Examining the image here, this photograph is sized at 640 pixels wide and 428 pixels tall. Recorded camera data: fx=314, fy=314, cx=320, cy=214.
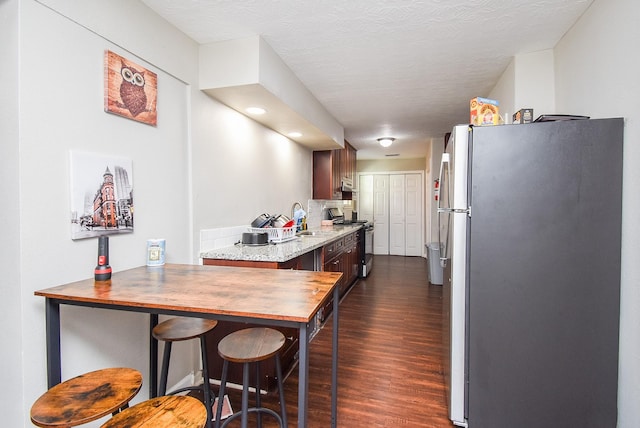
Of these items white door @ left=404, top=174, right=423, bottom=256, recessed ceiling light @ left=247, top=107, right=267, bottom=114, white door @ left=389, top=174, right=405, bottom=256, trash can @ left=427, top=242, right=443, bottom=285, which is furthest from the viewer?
white door @ left=389, top=174, right=405, bottom=256

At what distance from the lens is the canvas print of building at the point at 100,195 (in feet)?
4.81

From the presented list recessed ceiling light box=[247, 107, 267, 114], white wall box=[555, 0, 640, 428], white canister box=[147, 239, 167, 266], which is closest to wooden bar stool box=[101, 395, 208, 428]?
white canister box=[147, 239, 167, 266]

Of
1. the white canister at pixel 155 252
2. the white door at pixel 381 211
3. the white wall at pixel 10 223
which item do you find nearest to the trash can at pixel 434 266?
the white door at pixel 381 211

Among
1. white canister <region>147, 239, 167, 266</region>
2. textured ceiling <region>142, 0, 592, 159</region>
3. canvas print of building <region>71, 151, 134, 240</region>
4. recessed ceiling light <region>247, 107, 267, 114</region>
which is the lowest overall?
white canister <region>147, 239, 167, 266</region>

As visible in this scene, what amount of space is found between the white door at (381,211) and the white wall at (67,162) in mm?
6041

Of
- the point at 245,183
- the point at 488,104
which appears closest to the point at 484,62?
the point at 488,104

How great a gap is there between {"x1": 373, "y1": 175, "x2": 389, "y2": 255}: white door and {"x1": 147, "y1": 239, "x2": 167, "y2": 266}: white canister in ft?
21.7

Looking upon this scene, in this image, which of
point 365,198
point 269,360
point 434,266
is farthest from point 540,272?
point 365,198

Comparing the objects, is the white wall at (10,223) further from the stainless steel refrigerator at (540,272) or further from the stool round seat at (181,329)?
the stainless steel refrigerator at (540,272)

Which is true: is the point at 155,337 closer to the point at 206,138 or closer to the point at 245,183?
the point at 206,138

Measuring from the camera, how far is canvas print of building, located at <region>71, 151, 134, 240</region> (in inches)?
57.7

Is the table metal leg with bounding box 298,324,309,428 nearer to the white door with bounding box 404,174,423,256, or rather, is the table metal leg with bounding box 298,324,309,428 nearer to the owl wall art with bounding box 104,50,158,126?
the owl wall art with bounding box 104,50,158,126

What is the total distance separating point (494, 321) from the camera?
1.64 m

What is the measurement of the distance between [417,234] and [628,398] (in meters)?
Result: 6.36
